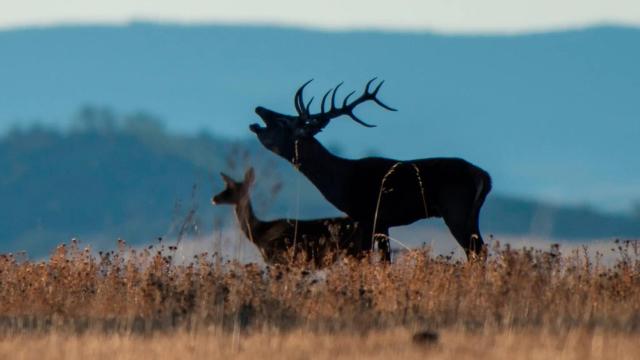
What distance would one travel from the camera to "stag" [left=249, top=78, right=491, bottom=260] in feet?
63.1

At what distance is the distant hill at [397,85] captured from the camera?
13162cm

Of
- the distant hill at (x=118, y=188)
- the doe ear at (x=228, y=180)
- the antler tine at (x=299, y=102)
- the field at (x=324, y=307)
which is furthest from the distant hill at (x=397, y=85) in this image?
the field at (x=324, y=307)

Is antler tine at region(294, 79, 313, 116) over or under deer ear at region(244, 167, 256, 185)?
over

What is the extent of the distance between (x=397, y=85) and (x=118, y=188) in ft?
136

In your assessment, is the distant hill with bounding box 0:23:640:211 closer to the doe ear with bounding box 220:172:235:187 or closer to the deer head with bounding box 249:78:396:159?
the doe ear with bounding box 220:172:235:187

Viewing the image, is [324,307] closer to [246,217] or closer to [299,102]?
[246,217]

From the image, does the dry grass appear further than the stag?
No

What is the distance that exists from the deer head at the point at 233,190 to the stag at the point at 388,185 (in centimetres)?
105

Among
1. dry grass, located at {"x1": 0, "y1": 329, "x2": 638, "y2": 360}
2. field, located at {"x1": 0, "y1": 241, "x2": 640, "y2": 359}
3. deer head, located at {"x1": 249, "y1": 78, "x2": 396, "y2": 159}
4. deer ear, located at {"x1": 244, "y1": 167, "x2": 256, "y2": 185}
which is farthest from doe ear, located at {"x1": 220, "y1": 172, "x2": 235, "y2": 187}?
dry grass, located at {"x1": 0, "y1": 329, "x2": 638, "y2": 360}

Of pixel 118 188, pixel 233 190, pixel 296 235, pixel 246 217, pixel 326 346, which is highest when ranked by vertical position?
pixel 118 188

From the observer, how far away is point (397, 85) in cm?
16812

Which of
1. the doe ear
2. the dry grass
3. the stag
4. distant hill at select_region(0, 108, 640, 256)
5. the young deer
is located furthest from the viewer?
distant hill at select_region(0, 108, 640, 256)

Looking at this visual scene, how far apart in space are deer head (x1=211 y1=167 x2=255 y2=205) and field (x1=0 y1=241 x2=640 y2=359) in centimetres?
538

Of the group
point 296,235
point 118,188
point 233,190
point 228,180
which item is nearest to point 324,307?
point 296,235
